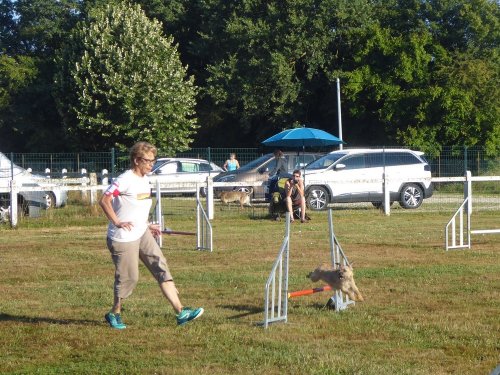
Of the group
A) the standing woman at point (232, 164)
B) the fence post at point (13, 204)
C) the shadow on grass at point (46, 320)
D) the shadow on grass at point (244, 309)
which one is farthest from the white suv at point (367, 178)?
the shadow on grass at point (46, 320)

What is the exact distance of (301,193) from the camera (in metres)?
21.9

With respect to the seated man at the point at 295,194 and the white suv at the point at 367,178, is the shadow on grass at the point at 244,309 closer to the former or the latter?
the seated man at the point at 295,194

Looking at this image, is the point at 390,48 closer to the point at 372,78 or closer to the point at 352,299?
the point at 372,78

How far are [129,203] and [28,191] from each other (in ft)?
46.0

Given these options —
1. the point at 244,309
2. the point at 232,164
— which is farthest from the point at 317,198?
the point at 244,309

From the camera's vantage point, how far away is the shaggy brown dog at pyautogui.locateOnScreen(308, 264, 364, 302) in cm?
971

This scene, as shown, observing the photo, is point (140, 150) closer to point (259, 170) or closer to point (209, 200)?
point (209, 200)

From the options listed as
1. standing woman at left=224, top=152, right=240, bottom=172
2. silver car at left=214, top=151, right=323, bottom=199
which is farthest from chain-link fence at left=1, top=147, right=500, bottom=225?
silver car at left=214, top=151, right=323, bottom=199

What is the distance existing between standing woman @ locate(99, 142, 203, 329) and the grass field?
341 mm

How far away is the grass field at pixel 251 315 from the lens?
7.58 meters

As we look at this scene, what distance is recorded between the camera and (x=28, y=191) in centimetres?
2220

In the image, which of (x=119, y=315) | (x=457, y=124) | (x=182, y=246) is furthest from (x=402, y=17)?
(x=119, y=315)

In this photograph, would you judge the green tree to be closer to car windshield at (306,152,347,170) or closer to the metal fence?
the metal fence

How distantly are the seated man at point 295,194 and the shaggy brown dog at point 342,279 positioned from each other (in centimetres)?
1180
